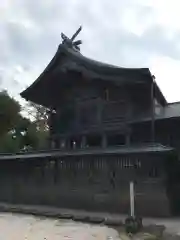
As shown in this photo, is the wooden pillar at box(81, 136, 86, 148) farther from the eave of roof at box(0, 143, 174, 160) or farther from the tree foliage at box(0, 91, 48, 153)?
the tree foliage at box(0, 91, 48, 153)

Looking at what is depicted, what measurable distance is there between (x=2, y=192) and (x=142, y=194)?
8.27 meters

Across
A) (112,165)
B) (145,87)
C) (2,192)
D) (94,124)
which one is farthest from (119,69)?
(2,192)

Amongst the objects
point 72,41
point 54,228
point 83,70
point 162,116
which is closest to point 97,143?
point 83,70

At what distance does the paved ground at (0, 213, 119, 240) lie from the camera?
9539 mm

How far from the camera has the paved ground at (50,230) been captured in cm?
954

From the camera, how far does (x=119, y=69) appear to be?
→ 15945mm

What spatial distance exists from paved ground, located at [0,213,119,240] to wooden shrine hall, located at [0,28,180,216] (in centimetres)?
321

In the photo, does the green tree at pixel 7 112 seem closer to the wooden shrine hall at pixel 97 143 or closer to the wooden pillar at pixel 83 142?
the wooden shrine hall at pixel 97 143

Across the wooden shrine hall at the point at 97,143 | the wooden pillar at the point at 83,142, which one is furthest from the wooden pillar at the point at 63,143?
the wooden pillar at the point at 83,142

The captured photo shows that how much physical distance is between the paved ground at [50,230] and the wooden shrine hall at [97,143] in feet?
10.5

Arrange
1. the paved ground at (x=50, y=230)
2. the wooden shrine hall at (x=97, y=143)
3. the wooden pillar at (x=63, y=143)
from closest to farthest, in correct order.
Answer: the paved ground at (x=50, y=230) → the wooden shrine hall at (x=97, y=143) → the wooden pillar at (x=63, y=143)

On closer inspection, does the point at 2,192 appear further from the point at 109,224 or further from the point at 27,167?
the point at 109,224

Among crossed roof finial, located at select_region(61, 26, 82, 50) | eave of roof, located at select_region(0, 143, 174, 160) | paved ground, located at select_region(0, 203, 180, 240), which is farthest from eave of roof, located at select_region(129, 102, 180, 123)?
crossed roof finial, located at select_region(61, 26, 82, 50)

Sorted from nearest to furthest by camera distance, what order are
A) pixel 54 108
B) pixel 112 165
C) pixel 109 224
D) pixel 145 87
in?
pixel 109 224 → pixel 112 165 → pixel 145 87 → pixel 54 108
